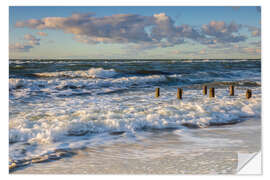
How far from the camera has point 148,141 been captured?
13.7ft

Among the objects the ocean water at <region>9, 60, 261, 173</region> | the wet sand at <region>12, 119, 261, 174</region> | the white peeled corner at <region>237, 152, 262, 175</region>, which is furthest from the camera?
the ocean water at <region>9, 60, 261, 173</region>

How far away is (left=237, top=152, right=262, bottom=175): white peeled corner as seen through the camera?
3307 millimetres

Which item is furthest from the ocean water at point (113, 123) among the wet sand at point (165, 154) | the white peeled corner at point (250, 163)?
the white peeled corner at point (250, 163)

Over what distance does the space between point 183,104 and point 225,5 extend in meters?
2.71

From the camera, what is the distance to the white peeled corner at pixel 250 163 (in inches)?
130

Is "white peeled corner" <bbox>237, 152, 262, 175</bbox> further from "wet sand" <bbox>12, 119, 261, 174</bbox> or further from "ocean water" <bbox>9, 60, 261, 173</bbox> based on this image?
"ocean water" <bbox>9, 60, 261, 173</bbox>

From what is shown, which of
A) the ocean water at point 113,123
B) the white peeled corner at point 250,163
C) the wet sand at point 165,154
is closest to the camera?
the wet sand at point 165,154

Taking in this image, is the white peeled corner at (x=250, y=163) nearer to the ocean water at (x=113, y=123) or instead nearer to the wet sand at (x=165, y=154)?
the wet sand at (x=165, y=154)

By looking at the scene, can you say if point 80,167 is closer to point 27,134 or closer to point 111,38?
point 27,134

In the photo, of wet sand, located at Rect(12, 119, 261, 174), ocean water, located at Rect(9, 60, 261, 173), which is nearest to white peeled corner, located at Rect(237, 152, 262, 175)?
wet sand, located at Rect(12, 119, 261, 174)
